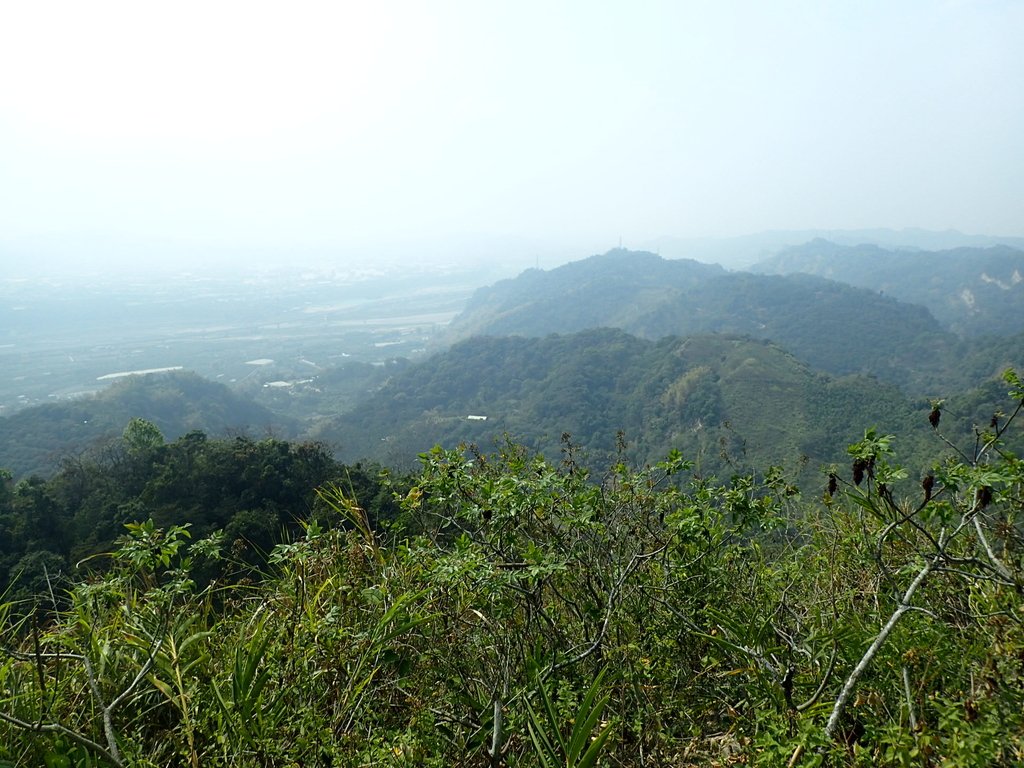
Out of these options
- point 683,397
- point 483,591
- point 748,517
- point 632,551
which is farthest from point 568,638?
point 683,397

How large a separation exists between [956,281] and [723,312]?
81.2 m

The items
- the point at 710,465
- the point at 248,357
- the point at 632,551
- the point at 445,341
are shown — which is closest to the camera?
the point at 632,551

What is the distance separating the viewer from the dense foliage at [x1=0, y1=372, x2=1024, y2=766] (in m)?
1.45

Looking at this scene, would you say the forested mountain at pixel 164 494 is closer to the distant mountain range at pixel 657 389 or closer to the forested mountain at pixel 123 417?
the distant mountain range at pixel 657 389

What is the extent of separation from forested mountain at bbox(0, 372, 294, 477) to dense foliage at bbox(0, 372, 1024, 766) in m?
42.0

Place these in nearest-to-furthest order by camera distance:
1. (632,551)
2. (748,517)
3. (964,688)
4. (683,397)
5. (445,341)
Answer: (964,688)
(748,517)
(632,551)
(683,397)
(445,341)

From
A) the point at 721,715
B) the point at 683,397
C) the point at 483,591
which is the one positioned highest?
the point at 483,591

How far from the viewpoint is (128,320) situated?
445 feet

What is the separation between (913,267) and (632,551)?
8369 inches

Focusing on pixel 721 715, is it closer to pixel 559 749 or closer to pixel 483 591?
pixel 559 749

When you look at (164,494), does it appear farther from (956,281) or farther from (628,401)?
(956,281)

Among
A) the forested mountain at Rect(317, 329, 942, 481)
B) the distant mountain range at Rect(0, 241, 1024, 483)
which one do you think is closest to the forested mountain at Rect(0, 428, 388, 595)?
the distant mountain range at Rect(0, 241, 1024, 483)

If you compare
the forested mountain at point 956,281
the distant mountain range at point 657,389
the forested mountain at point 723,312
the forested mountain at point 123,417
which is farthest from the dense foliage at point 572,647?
the forested mountain at point 956,281

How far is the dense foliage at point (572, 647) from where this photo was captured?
1453 millimetres
